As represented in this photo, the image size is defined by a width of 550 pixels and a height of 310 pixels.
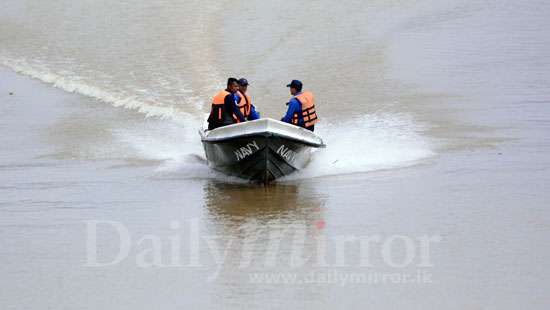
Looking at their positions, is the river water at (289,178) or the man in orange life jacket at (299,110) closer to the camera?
the river water at (289,178)

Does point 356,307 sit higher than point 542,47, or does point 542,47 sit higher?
point 542,47

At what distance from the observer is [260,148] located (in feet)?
37.2

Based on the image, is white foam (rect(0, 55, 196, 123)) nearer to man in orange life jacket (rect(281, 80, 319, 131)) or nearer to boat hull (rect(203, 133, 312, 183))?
man in orange life jacket (rect(281, 80, 319, 131))

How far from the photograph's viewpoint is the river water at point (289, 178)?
783cm

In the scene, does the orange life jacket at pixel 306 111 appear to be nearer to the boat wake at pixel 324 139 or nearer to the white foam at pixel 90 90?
the boat wake at pixel 324 139

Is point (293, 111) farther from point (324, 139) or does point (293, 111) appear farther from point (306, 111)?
point (324, 139)

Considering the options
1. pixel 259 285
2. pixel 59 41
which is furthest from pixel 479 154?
pixel 59 41

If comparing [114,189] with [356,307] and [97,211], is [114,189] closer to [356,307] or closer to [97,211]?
[97,211]

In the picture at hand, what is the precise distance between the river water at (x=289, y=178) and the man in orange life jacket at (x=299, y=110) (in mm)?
665

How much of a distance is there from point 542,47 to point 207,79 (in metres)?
6.49

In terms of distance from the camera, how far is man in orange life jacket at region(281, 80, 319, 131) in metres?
12.3

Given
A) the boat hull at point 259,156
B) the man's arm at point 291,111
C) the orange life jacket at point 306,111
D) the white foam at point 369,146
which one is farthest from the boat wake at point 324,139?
the man's arm at point 291,111

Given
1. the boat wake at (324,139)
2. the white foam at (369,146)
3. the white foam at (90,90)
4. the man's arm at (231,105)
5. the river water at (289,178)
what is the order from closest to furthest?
the river water at (289,178), the man's arm at (231,105), the white foam at (369,146), the boat wake at (324,139), the white foam at (90,90)

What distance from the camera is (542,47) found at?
62.4 feet
